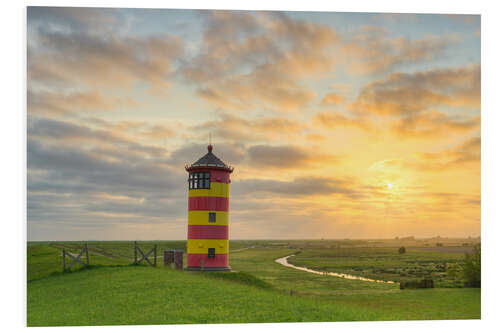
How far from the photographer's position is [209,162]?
22609 mm

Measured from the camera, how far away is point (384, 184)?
2159 cm

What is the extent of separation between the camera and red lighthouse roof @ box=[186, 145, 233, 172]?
22.5 metres

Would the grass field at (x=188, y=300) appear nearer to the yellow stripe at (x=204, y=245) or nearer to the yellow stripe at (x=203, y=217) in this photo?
the yellow stripe at (x=204, y=245)

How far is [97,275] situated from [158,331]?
6.53 meters

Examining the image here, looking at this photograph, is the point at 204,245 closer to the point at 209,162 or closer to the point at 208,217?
the point at 208,217

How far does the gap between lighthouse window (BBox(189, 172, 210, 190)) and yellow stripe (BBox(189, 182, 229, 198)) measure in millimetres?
206

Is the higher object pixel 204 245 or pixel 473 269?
pixel 204 245

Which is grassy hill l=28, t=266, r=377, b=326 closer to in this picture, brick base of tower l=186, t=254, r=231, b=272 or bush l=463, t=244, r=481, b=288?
brick base of tower l=186, t=254, r=231, b=272

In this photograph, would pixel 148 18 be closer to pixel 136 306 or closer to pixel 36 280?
pixel 136 306

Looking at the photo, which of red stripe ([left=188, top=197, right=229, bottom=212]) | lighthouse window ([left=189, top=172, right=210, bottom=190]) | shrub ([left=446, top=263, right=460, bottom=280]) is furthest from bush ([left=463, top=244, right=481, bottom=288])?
lighthouse window ([left=189, top=172, right=210, bottom=190])

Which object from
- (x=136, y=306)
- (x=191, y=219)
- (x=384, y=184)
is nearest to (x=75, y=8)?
(x=191, y=219)

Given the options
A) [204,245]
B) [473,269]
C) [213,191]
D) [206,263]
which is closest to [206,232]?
[204,245]

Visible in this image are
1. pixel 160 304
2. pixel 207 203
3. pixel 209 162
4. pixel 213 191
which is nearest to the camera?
pixel 160 304

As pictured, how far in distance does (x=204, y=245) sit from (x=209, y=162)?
4.21 metres
